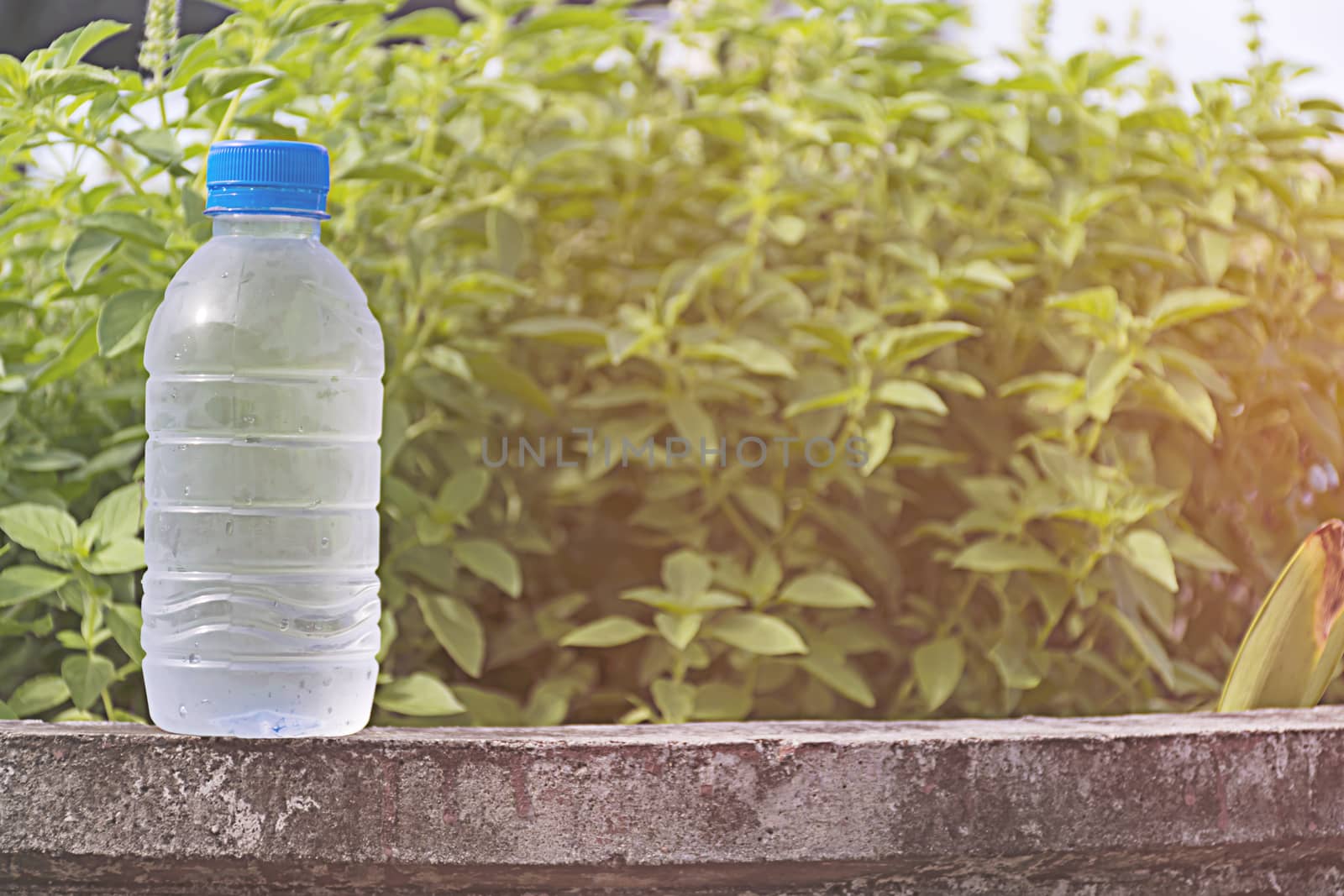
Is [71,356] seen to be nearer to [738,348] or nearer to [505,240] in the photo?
[505,240]

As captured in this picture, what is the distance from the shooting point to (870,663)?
202cm

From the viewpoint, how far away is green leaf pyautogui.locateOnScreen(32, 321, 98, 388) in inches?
60.4

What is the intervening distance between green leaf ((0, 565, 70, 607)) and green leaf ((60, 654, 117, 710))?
8cm

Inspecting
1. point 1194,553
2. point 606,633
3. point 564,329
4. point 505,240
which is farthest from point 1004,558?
point 505,240

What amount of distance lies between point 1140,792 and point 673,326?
846 millimetres

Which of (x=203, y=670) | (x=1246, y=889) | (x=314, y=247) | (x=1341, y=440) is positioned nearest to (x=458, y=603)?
(x=203, y=670)

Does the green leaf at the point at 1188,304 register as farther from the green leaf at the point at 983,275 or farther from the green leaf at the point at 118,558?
the green leaf at the point at 118,558

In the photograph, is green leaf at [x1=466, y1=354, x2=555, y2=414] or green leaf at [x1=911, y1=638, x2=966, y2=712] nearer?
green leaf at [x1=911, y1=638, x2=966, y2=712]

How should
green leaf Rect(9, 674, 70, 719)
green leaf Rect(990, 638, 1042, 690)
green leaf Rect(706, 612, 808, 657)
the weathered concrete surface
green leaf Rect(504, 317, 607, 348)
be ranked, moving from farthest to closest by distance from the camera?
1. green leaf Rect(504, 317, 607, 348)
2. green leaf Rect(990, 638, 1042, 690)
3. green leaf Rect(706, 612, 808, 657)
4. green leaf Rect(9, 674, 70, 719)
5. the weathered concrete surface

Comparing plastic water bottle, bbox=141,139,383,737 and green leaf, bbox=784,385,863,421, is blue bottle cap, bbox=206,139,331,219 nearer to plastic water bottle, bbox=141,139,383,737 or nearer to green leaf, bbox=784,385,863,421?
plastic water bottle, bbox=141,139,383,737

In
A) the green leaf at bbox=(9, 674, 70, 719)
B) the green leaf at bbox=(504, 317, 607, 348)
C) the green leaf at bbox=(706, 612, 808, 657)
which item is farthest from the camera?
the green leaf at bbox=(504, 317, 607, 348)

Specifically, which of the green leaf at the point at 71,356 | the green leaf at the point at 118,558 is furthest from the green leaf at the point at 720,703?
the green leaf at the point at 71,356

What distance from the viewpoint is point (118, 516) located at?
147cm

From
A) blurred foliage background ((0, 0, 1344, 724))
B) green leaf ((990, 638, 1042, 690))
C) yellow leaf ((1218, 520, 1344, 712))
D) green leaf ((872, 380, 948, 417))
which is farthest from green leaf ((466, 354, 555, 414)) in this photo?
yellow leaf ((1218, 520, 1344, 712))
